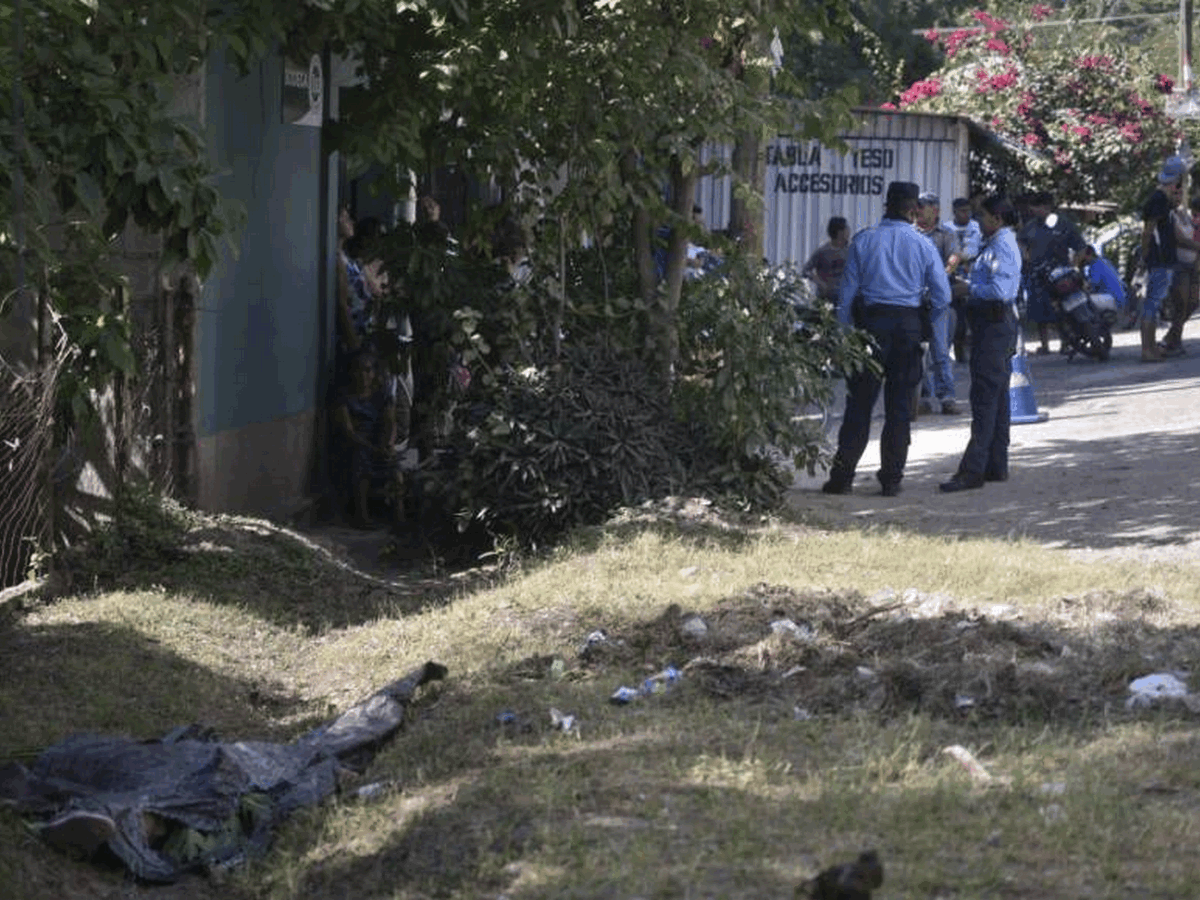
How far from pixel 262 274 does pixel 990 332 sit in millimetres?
4665

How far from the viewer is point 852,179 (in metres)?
24.5

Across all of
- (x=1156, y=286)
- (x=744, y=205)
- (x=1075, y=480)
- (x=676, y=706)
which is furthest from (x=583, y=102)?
(x=1156, y=286)

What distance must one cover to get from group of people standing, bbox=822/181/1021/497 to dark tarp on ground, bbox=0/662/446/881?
685 centimetres

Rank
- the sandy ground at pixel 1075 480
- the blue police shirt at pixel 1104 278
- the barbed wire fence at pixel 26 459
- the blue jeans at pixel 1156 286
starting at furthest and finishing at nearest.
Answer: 1. the blue police shirt at pixel 1104 278
2. the blue jeans at pixel 1156 286
3. the sandy ground at pixel 1075 480
4. the barbed wire fence at pixel 26 459

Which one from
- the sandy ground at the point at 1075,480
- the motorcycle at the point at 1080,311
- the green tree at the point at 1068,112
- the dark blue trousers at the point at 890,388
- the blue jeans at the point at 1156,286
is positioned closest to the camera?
the sandy ground at the point at 1075,480

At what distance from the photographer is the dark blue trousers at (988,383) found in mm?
13766

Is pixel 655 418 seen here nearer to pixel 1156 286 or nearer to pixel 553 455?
pixel 553 455

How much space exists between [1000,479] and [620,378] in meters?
3.47

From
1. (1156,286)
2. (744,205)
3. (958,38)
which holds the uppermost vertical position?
(958,38)

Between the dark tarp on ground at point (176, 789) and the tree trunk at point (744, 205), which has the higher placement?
the tree trunk at point (744, 205)

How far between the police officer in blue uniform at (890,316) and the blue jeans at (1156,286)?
7.82 meters

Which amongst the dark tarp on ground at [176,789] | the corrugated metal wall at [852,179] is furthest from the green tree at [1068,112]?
the dark tarp on ground at [176,789]

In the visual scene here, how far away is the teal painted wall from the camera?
1154 cm

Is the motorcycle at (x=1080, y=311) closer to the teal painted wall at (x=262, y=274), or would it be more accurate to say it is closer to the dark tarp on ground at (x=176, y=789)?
the teal painted wall at (x=262, y=274)
